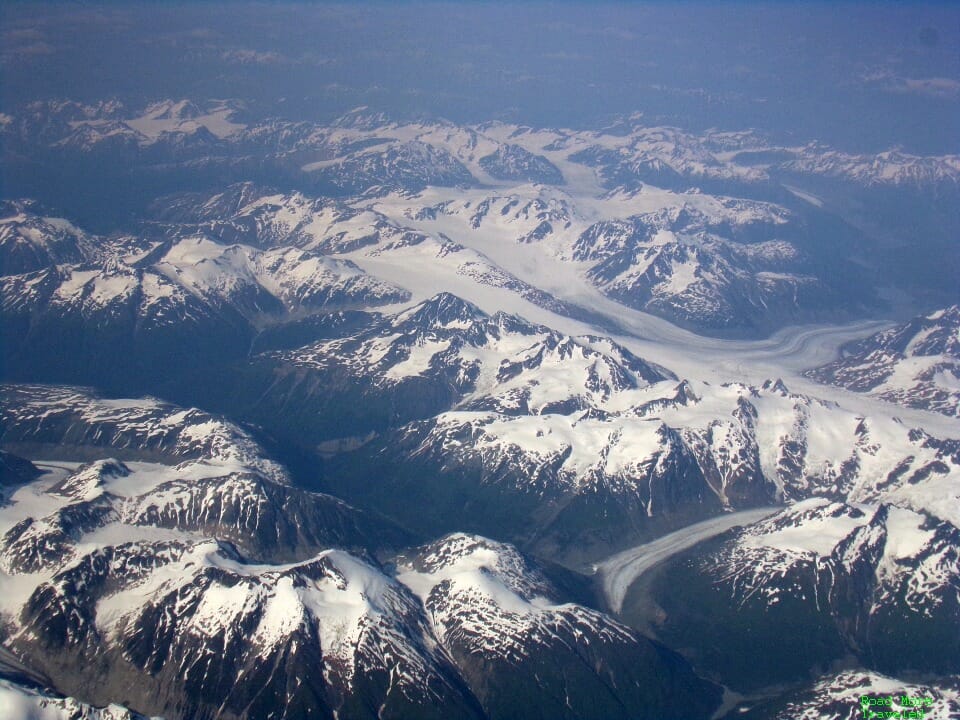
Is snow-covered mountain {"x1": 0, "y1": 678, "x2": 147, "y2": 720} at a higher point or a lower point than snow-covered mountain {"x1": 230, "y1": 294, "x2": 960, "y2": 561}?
higher

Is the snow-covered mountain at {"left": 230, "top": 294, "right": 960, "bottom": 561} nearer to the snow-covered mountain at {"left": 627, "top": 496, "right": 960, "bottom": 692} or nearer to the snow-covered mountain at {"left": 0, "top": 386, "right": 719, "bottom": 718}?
the snow-covered mountain at {"left": 627, "top": 496, "right": 960, "bottom": 692}

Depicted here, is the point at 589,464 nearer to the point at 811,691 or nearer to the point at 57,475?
the point at 811,691

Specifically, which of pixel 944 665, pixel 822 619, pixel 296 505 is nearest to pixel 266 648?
pixel 296 505

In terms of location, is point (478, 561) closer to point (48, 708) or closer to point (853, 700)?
point (853, 700)

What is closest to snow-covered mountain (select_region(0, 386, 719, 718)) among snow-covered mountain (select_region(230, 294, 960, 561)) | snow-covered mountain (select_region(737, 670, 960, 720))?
snow-covered mountain (select_region(737, 670, 960, 720))

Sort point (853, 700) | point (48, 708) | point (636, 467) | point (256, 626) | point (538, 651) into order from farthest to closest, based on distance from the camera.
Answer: point (636, 467) < point (538, 651) < point (256, 626) < point (853, 700) < point (48, 708)

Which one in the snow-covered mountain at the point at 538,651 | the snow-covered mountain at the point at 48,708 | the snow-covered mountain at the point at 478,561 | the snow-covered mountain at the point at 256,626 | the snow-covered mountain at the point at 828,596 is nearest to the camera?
the snow-covered mountain at the point at 48,708

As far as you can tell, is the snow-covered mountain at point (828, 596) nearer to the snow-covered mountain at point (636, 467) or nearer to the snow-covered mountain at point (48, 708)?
the snow-covered mountain at point (636, 467)

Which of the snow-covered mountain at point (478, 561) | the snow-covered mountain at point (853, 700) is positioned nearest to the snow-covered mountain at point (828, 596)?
the snow-covered mountain at point (478, 561)

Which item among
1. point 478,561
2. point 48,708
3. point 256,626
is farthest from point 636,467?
point 48,708

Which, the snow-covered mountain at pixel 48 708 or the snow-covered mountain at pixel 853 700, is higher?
the snow-covered mountain at pixel 48 708

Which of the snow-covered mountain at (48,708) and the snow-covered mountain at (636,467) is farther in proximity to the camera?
the snow-covered mountain at (636,467)
